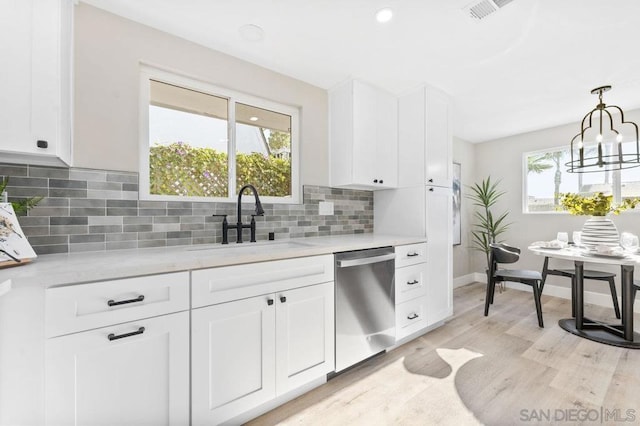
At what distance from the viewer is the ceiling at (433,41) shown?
1684mm

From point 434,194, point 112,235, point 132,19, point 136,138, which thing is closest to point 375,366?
point 434,194

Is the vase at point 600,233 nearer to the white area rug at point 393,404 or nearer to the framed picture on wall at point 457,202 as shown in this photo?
the framed picture on wall at point 457,202

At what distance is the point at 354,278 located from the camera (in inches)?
77.2

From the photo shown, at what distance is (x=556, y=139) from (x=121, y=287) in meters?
5.09

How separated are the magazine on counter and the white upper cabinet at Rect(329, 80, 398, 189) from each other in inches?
82.4

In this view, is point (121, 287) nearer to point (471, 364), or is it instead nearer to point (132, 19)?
point (132, 19)

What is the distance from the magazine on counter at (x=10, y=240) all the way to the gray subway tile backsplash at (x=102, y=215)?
30cm

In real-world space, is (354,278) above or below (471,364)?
above

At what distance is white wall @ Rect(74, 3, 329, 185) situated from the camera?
1.59 metres

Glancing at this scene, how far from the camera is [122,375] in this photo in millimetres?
1136

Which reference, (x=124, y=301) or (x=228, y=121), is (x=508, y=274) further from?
(x=124, y=301)

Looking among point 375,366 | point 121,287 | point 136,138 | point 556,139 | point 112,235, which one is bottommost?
point 375,366

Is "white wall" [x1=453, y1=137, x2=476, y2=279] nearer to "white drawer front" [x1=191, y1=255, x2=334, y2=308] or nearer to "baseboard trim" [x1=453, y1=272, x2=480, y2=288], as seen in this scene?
"baseboard trim" [x1=453, y1=272, x2=480, y2=288]

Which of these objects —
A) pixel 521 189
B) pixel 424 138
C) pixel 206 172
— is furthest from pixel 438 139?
pixel 521 189
